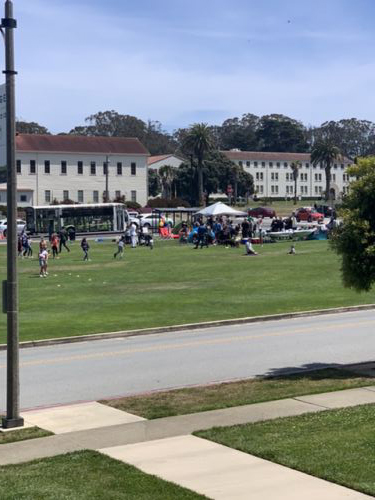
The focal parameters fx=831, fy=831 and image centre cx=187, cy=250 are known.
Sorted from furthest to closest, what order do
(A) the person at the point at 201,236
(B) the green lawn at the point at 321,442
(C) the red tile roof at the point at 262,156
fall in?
(C) the red tile roof at the point at 262,156 → (A) the person at the point at 201,236 → (B) the green lawn at the point at 321,442

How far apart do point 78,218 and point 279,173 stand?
84.4 m

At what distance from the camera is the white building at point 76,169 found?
344ft

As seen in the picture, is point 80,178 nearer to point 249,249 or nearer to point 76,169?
point 76,169

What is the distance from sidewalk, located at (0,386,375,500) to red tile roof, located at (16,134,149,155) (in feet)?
309

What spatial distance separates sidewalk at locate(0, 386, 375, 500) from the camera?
8.27m

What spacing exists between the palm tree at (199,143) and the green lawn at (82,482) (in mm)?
117931

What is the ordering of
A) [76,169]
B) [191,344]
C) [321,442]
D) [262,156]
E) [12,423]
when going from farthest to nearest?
1. [262,156]
2. [76,169]
3. [191,344]
4. [12,423]
5. [321,442]

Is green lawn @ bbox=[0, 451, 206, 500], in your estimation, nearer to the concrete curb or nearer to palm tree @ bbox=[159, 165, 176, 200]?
the concrete curb

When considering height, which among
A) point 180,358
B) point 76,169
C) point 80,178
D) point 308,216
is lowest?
point 180,358

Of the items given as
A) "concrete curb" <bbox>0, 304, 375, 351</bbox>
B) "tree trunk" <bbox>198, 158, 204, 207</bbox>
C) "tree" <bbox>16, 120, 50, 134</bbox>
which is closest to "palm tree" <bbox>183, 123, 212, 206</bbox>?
"tree trunk" <bbox>198, 158, 204, 207</bbox>

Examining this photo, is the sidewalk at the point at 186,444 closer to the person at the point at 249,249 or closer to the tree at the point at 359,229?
the tree at the point at 359,229

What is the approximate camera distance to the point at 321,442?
31.7ft

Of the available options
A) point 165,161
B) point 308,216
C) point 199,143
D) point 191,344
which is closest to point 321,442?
point 191,344

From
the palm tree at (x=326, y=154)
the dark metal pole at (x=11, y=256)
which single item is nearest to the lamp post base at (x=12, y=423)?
the dark metal pole at (x=11, y=256)
